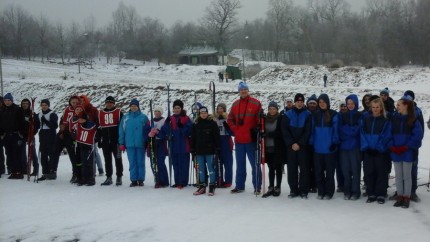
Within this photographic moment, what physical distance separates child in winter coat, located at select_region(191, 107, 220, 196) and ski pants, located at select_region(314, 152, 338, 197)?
79.5 inches

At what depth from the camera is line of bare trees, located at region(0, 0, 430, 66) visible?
2319 inches

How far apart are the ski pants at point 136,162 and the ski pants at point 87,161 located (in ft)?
3.12

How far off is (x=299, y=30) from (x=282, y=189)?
251 feet

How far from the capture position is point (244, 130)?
8.13 metres

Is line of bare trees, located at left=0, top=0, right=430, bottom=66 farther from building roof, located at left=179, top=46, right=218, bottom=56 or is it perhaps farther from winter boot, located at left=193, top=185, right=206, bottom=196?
winter boot, located at left=193, top=185, right=206, bottom=196

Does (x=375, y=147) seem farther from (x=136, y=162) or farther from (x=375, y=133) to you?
(x=136, y=162)

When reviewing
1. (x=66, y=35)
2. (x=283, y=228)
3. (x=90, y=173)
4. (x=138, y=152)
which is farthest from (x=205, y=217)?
(x=66, y=35)

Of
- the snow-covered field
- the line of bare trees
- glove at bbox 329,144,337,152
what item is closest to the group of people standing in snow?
glove at bbox 329,144,337,152

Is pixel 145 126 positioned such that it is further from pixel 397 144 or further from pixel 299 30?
pixel 299 30

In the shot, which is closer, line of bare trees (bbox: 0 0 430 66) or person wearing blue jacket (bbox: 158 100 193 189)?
person wearing blue jacket (bbox: 158 100 193 189)

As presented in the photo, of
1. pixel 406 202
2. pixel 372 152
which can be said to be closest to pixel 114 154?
pixel 372 152

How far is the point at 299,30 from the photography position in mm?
80938

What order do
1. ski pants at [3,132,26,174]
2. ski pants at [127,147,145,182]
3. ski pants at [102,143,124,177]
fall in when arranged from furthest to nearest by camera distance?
ski pants at [3,132,26,174]
ski pants at [102,143,124,177]
ski pants at [127,147,145,182]

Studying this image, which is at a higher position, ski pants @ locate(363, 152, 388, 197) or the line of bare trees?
the line of bare trees
